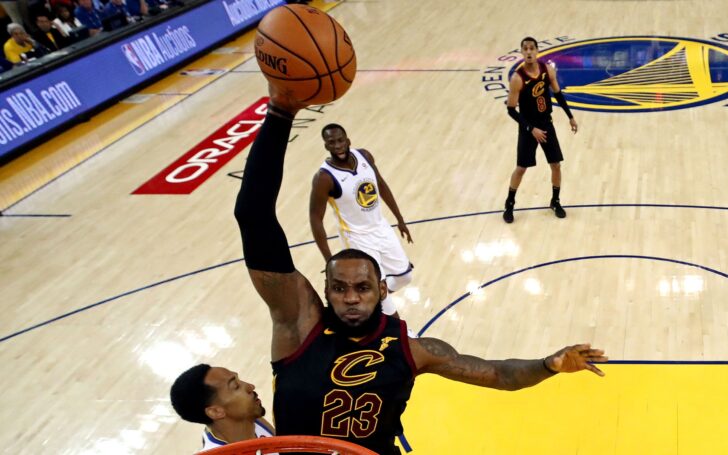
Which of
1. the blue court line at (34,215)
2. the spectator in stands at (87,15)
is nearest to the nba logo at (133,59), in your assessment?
the spectator in stands at (87,15)

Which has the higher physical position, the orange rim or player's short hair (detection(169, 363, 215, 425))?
the orange rim

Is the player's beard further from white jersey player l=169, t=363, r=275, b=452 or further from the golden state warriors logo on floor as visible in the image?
the golden state warriors logo on floor

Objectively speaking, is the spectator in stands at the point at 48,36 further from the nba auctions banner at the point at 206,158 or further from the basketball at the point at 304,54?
the basketball at the point at 304,54

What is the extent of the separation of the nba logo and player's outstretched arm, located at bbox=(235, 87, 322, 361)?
11.2 meters

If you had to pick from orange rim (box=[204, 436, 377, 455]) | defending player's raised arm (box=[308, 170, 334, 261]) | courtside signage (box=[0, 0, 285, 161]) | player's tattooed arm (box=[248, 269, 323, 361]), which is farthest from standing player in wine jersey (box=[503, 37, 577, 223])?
courtside signage (box=[0, 0, 285, 161])

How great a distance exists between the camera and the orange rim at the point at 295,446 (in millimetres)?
2359

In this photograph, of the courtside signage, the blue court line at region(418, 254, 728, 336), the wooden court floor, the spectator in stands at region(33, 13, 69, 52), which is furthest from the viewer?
the spectator in stands at region(33, 13, 69, 52)

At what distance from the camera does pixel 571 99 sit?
10.9 m

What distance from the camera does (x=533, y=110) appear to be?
23.9 ft

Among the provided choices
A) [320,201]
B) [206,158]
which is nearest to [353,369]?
[320,201]

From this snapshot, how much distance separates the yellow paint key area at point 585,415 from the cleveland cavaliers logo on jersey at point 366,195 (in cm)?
134

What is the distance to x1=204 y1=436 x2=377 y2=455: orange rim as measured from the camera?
236cm

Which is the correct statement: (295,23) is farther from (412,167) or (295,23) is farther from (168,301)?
(412,167)

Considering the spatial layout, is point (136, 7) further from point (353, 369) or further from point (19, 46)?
point (353, 369)
